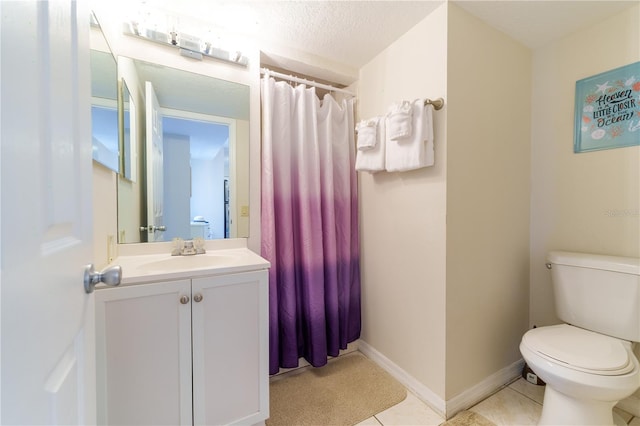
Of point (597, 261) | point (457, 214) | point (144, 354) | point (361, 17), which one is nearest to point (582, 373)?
point (597, 261)

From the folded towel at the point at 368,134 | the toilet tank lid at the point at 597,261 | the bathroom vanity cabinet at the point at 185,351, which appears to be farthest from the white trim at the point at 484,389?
the folded towel at the point at 368,134

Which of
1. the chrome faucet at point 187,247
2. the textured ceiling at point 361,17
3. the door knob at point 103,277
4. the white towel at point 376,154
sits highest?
the textured ceiling at point 361,17

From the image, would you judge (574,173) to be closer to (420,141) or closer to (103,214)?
(420,141)

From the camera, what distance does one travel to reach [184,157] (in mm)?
1646

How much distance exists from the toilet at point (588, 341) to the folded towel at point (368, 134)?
1328 mm

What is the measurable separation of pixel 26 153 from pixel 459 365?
1.94 metres

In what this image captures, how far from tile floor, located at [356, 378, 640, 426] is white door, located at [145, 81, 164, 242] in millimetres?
1617

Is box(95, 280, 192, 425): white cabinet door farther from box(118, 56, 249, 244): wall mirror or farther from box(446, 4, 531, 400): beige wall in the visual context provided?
box(446, 4, 531, 400): beige wall

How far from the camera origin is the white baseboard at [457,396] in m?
1.48

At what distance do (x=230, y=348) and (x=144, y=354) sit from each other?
348mm

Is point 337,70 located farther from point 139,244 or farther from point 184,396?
point 184,396

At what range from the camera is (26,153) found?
397 millimetres

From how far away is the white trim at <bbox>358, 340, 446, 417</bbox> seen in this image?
1.50 m

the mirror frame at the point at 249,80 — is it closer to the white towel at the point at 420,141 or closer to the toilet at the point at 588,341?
the white towel at the point at 420,141
